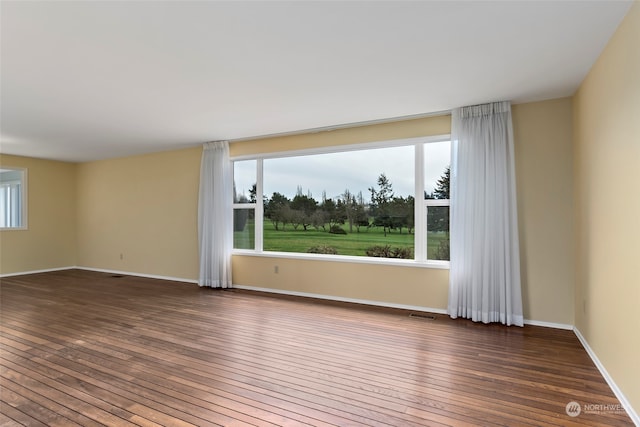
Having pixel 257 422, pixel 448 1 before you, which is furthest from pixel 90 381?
pixel 448 1

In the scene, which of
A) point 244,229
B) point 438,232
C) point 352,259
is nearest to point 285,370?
point 352,259

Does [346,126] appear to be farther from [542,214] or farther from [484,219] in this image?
[542,214]

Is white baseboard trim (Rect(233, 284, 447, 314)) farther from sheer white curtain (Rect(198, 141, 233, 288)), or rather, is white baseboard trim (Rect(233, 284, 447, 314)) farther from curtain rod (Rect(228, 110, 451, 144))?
curtain rod (Rect(228, 110, 451, 144))

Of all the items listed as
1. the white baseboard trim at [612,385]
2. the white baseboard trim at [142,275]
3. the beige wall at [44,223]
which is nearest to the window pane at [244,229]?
the white baseboard trim at [142,275]

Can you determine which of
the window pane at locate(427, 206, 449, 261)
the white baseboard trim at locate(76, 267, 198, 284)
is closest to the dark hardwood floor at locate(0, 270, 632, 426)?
the window pane at locate(427, 206, 449, 261)

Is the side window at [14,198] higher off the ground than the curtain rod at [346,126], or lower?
lower

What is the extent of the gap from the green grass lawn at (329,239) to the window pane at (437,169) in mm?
544

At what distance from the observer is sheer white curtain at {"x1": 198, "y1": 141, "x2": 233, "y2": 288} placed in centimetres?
556

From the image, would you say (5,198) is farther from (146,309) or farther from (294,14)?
(294,14)

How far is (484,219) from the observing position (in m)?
3.75

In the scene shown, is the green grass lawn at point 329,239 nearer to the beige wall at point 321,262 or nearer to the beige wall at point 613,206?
the beige wall at point 321,262

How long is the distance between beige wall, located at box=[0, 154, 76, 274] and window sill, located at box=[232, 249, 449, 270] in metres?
4.84

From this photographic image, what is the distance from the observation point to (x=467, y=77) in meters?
3.05

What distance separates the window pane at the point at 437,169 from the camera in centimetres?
422
